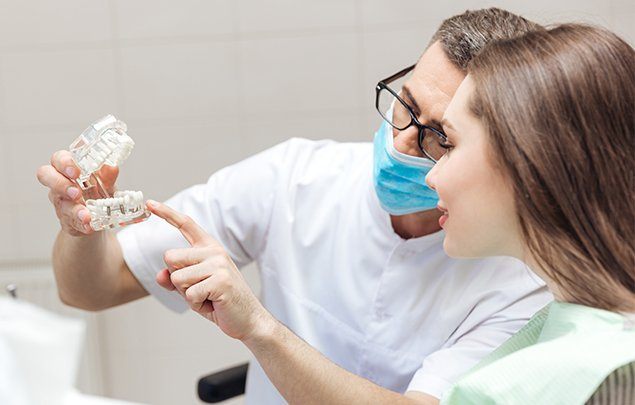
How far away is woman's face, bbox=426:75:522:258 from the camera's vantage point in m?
1.02

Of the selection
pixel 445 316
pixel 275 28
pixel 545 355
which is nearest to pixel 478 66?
pixel 545 355

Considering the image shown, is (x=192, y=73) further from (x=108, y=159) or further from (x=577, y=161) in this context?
(x=577, y=161)

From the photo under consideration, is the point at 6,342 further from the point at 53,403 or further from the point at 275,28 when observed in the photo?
the point at 275,28

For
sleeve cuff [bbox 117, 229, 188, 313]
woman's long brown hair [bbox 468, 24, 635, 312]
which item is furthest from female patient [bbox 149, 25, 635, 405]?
sleeve cuff [bbox 117, 229, 188, 313]

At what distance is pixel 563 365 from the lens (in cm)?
91

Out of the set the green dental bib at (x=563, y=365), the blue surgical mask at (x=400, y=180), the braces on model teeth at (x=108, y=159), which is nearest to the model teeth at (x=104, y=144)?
the braces on model teeth at (x=108, y=159)

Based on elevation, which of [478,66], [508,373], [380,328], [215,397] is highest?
[478,66]

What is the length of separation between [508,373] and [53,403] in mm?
470

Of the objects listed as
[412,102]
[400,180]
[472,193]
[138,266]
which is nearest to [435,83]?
[412,102]

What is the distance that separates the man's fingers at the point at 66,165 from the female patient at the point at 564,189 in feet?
1.87

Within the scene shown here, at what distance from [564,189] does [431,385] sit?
1.57 ft

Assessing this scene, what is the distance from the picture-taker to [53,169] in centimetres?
134

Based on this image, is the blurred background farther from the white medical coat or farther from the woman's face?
the woman's face

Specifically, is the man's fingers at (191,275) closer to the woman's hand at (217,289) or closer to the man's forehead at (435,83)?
the woman's hand at (217,289)
